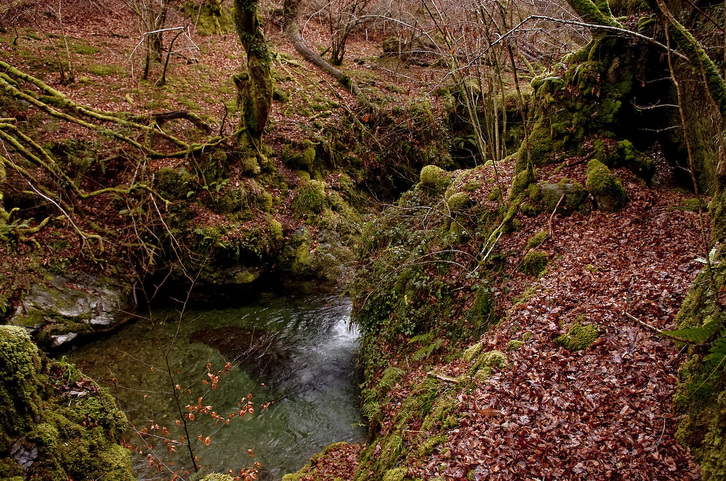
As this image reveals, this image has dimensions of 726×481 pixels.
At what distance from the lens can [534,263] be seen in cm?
596

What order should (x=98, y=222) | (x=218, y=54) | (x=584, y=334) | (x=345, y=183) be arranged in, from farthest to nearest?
1. (x=218, y=54)
2. (x=345, y=183)
3. (x=98, y=222)
4. (x=584, y=334)

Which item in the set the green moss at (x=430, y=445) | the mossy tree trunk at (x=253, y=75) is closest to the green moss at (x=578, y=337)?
the green moss at (x=430, y=445)

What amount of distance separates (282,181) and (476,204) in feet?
22.5

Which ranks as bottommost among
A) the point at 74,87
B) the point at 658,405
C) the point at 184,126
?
the point at 658,405

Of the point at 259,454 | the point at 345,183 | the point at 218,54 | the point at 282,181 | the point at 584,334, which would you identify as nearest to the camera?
the point at 584,334

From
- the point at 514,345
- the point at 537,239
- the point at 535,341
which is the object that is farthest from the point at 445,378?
the point at 537,239

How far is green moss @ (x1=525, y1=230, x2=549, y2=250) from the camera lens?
6.27 meters

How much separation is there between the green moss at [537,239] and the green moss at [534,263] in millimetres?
249

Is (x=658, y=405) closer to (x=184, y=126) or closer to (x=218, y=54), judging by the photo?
(x=184, y=126)

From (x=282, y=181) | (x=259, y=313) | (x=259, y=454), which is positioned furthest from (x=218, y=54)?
(x=259, y=454)

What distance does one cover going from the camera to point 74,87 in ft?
37.7

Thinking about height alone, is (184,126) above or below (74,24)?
below

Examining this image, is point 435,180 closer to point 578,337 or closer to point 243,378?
point 578,337

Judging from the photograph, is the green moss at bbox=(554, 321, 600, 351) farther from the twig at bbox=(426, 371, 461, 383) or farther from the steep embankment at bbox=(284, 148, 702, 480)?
the twig at bbox=(426, 371, 461, 383)
